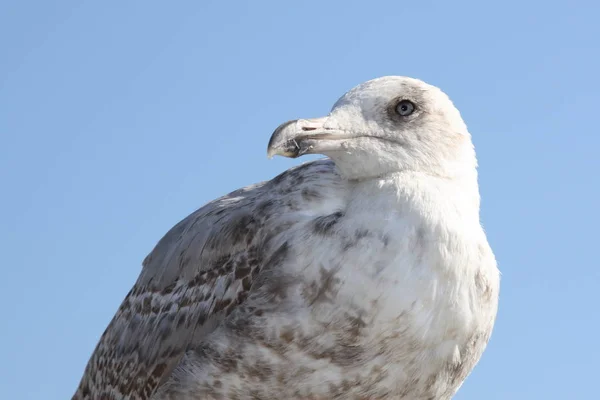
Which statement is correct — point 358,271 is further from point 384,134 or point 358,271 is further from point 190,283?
point 190,283

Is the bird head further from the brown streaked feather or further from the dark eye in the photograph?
the brown streaked feather

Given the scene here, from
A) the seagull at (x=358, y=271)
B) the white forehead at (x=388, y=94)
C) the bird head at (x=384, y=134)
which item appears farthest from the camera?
the white forehead at (x=388, y=94)

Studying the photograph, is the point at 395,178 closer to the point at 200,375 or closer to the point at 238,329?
the point at 238,329

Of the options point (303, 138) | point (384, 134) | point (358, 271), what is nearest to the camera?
point (358, 271)

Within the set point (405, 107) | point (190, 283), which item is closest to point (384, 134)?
point (405, 107)

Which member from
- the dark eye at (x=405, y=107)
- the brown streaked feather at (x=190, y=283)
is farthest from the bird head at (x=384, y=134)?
the brown streaked feather at (x=190, y=283)

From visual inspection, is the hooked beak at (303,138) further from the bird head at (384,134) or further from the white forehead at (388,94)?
the white forehead at (388,94)
